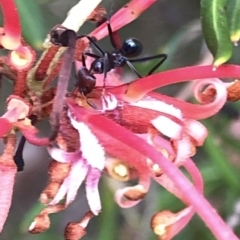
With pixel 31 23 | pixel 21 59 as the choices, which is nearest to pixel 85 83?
pixel 21 59

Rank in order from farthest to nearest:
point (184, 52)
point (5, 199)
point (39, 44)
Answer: point (184, 52)
point (39, 44)
point (5, 199)

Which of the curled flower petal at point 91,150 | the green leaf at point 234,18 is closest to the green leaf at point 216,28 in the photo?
the green leaf at point 234,18

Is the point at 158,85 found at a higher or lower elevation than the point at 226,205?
higher

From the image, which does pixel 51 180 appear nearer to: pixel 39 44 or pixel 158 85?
pixel 158 85

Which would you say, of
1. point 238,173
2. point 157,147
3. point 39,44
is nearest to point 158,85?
point 157,147

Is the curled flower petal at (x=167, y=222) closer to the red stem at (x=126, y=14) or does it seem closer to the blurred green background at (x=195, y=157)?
the red stem at (x=126, y=14)

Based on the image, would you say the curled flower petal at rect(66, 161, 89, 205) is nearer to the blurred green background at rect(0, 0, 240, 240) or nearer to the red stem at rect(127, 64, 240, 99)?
the red stem at rect(127, 64, 240, 99)

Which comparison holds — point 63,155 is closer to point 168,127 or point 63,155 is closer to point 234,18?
point 168,127

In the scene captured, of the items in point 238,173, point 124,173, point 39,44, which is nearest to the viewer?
point 124,173
